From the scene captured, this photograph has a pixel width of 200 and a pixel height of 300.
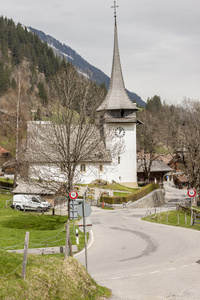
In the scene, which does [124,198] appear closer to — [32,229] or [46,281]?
[32,229]

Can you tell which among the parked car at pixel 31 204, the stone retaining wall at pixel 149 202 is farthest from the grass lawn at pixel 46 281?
the stone retaining wall at pixel 149 202

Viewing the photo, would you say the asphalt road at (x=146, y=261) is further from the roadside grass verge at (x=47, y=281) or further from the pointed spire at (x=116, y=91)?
the pointed spire at (x=116, y=91)

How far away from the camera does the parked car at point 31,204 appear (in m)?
37.9

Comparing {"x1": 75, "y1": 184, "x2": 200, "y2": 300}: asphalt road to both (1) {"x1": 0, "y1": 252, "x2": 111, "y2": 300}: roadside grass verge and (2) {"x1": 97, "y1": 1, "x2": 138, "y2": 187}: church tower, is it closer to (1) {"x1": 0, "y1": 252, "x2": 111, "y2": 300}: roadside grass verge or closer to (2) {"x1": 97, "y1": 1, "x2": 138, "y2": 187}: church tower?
(1) {"x1": 0, "y1": 252, "x2": 111, "y2": 300}: roadside grass verge

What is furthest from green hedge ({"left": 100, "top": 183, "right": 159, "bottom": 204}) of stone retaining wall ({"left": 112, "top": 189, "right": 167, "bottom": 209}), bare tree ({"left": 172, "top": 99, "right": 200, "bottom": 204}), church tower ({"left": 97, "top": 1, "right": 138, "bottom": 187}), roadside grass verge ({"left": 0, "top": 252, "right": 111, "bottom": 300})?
roadside grass verge ({"left": 0, "top": 252, "right": 111, "bottom": 300})

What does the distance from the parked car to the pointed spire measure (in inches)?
1004

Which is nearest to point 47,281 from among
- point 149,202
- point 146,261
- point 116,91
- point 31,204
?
point 146,261

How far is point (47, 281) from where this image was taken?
10.6m

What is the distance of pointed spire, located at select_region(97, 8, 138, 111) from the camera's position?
202ft

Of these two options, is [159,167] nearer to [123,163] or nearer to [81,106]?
[123,163]

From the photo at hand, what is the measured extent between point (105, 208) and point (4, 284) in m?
35.8

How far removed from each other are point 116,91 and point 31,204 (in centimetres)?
3086

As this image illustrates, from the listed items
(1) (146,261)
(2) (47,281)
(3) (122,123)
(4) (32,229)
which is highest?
(3) (122,123)

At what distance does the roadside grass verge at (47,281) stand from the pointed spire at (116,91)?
49.4m
